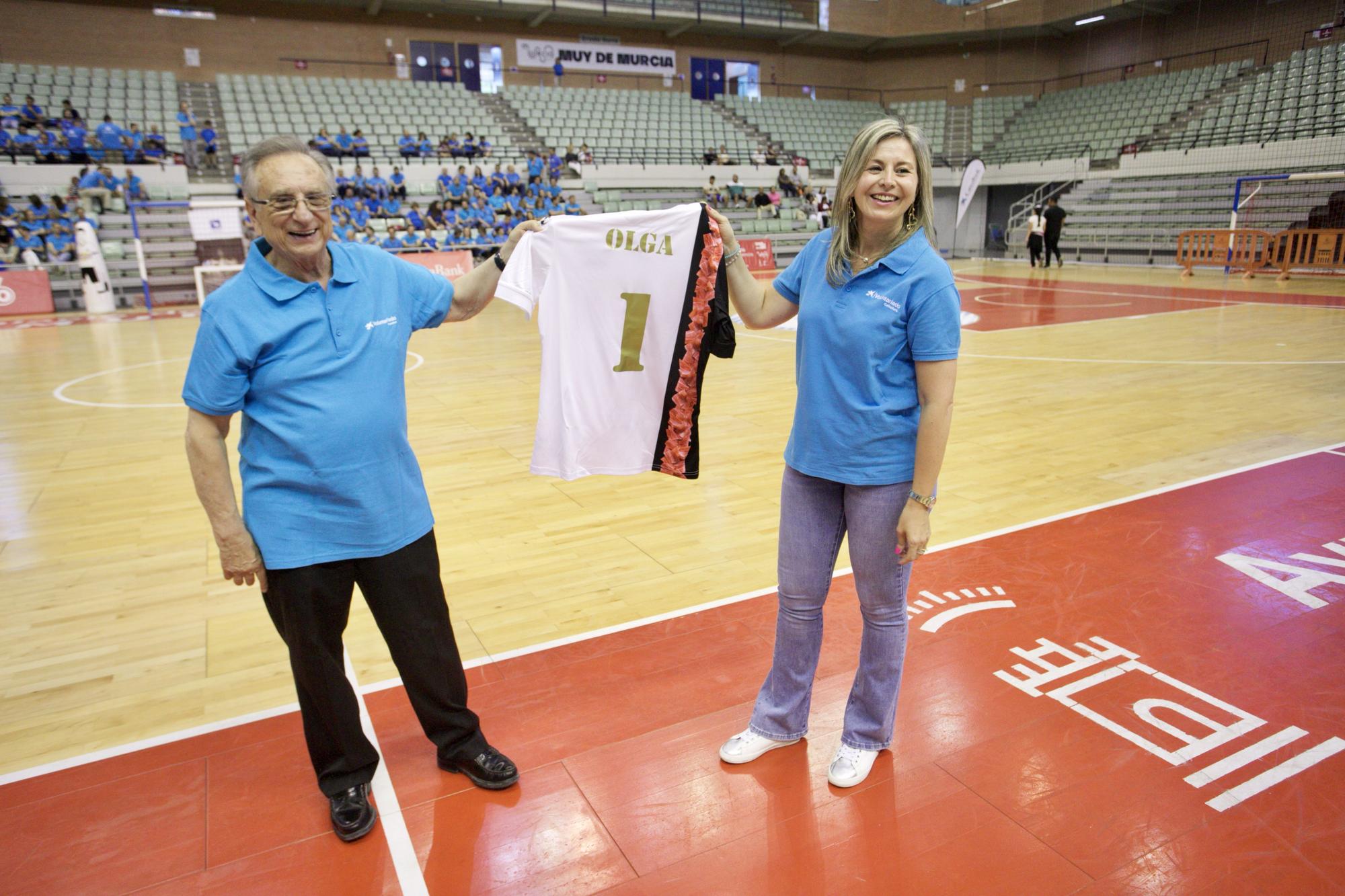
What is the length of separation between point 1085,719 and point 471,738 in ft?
6.25

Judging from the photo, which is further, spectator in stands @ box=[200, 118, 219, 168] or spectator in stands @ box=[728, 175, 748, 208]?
spectator in stands @ box=[728, 175, 748, 208]

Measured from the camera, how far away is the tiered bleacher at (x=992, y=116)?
29453 millimetres

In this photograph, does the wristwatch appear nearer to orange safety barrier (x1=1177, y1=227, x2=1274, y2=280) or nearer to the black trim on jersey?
the black trim on jersey

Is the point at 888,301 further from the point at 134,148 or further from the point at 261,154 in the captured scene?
the point at 134,148

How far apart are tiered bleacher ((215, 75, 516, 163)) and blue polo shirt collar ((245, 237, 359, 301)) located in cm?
1985

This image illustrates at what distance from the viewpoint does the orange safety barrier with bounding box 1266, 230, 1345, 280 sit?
612 inches

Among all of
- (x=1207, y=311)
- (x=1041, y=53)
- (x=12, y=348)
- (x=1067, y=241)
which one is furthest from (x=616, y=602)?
(x=1041, y=53)

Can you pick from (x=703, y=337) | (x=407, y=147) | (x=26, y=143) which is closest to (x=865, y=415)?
(x=703, y=337)

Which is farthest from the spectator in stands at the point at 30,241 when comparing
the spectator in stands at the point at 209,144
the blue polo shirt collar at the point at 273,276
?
the blue polo shirt collar at the point at 273,276

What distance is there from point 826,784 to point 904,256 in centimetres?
148

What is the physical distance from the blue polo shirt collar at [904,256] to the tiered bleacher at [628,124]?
73.9ft

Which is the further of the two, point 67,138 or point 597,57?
point 597,57

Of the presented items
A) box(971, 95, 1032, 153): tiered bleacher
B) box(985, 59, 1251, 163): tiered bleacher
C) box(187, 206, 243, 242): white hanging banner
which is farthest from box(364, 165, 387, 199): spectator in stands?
box(971, 95, 1032, 153): tiered bleacher

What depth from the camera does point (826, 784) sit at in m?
2.38
